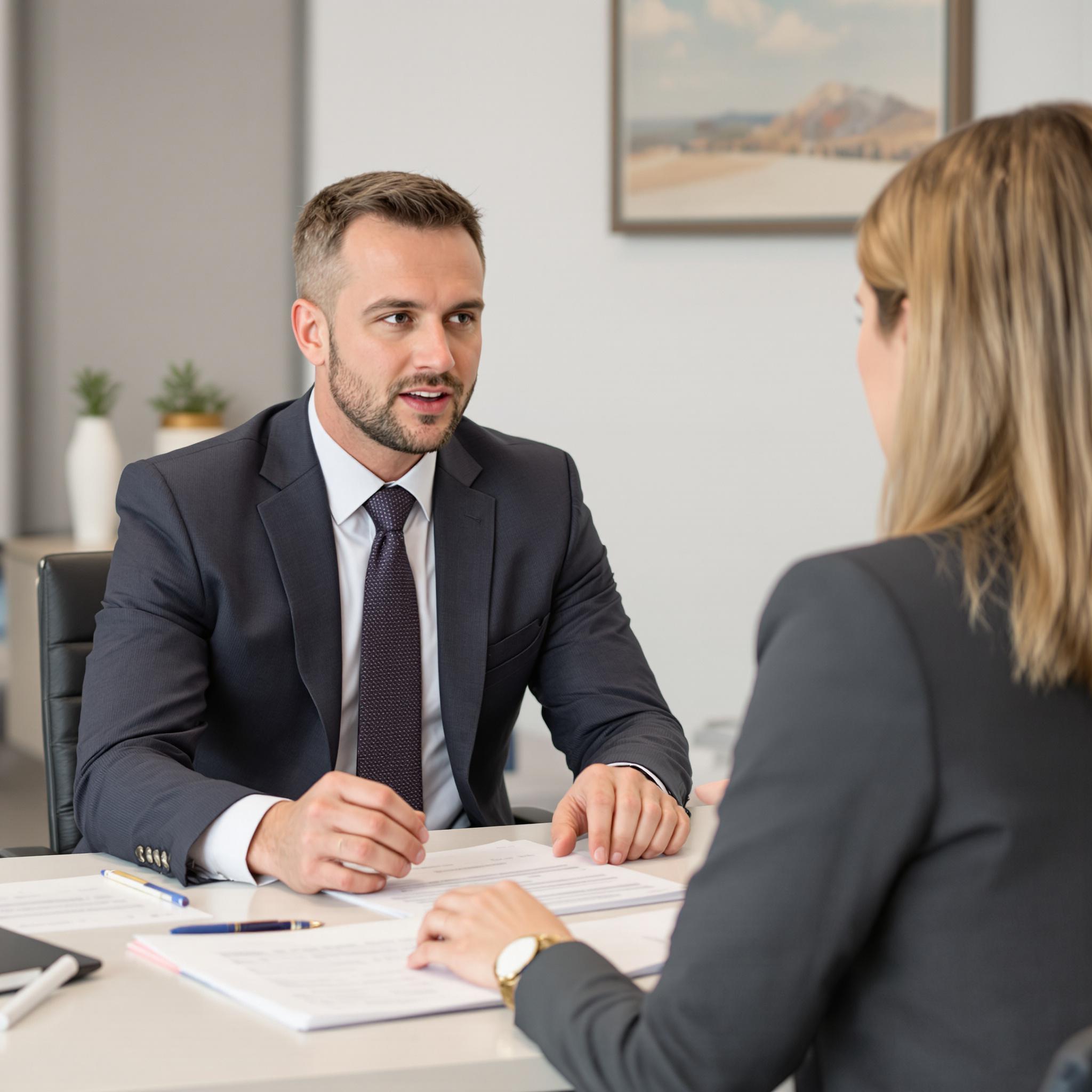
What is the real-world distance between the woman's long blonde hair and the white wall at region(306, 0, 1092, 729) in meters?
3.27

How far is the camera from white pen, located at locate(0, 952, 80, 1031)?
3.17 feet

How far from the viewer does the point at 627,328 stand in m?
4.19

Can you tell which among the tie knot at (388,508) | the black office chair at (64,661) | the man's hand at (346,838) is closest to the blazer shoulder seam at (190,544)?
the black office chair at (64,661)

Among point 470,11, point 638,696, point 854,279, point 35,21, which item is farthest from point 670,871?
point 35,21

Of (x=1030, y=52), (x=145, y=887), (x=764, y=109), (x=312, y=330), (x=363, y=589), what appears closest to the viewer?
(x=145, y=887)

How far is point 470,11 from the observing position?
163 inches

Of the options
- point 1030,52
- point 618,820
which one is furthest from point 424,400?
point 1030,52

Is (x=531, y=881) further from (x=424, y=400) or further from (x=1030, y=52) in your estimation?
(x=1030, y=52)

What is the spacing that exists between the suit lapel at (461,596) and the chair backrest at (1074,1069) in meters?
1.20

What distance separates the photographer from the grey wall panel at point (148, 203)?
4.16m

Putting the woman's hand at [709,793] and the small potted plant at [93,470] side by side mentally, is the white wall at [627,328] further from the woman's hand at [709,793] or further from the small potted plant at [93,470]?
the woman's hand at [709,793]

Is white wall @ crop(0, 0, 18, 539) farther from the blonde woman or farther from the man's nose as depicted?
the blonde woman

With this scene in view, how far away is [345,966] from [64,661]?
3.05 ft

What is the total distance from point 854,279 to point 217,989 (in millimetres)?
3508
